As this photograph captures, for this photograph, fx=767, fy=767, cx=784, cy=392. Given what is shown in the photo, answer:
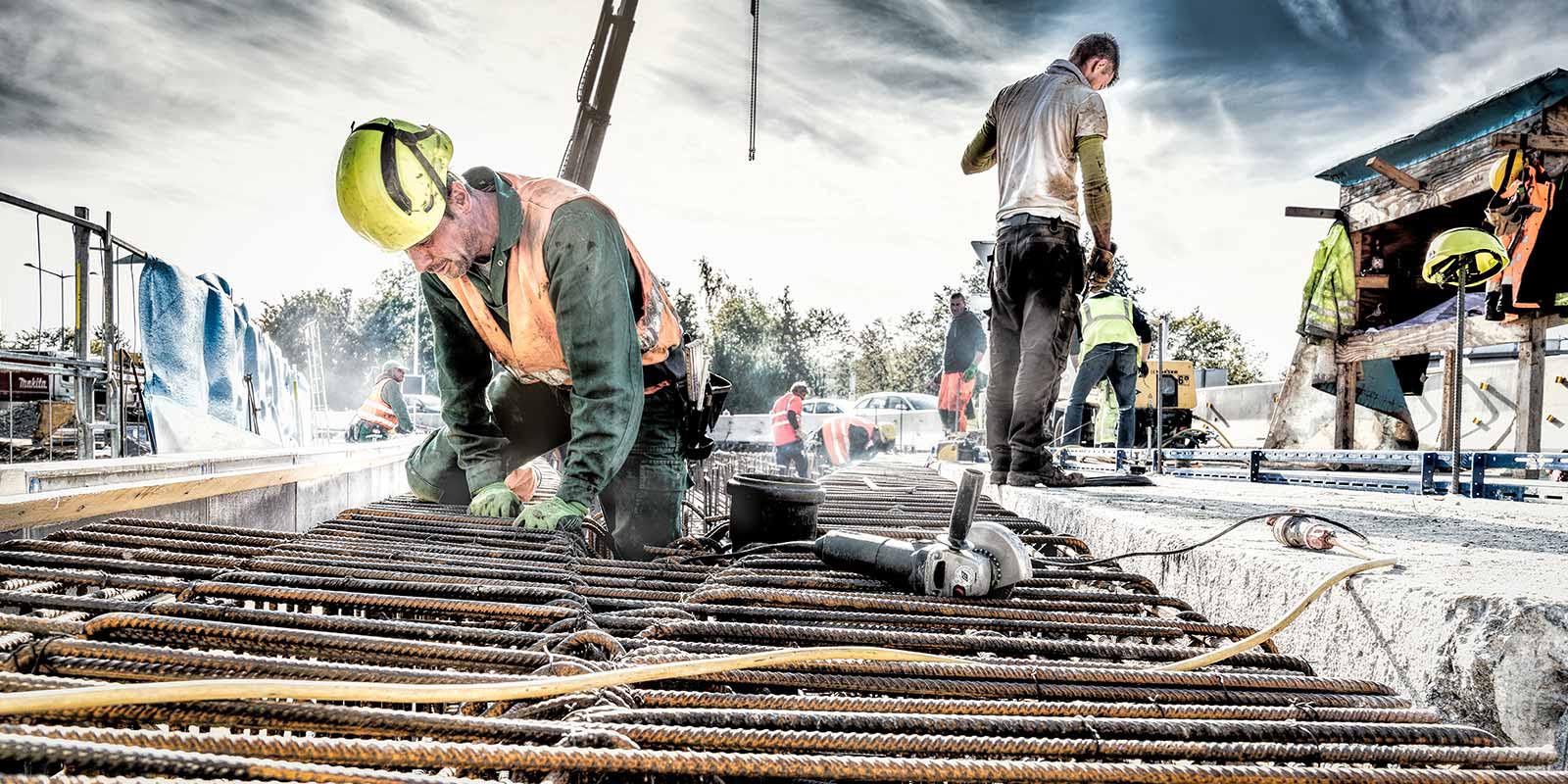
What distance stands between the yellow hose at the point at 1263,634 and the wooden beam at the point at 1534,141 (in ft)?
14.4

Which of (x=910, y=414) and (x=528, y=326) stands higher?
(x=528, y=326)

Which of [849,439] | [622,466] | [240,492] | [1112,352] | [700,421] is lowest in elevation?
[849,439]

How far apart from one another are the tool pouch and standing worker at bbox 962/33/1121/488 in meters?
1.46

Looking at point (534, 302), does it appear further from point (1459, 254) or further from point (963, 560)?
point (1459, 254)

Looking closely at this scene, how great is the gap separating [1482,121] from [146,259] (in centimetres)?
926

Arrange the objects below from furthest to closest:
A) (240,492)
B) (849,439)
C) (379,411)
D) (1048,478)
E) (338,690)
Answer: (849,439)
(379,411)
(240,492)
(1048,478)
(338,690)

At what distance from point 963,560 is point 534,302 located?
1765mm

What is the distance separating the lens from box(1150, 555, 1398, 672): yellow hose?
4.05 ft

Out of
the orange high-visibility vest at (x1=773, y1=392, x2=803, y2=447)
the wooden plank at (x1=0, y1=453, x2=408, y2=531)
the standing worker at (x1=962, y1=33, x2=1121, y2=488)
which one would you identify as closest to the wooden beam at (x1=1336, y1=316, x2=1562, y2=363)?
the standing worker at (x1=962, y1=33, x2=1121, y2=488)

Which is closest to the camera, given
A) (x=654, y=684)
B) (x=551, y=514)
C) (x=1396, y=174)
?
(x=654, y=684)

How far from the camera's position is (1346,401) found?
5699 mm

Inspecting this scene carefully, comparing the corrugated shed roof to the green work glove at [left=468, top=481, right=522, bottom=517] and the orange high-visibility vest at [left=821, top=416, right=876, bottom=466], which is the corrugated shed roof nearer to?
the green work glove at [left=468, top=481, right=522, bottom=517]

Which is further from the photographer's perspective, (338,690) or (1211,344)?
(1211,344)

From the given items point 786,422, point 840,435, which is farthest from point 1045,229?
point 840,435
